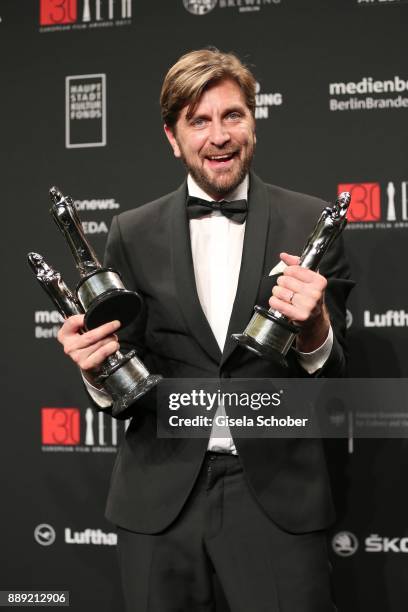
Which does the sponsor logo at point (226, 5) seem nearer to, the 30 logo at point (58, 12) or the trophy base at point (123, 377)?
the 30 logo at point (58, 12)

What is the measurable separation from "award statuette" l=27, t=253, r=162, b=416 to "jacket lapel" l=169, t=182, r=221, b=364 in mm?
169

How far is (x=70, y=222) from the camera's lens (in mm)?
1510

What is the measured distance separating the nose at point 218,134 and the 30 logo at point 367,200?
82 centimetres

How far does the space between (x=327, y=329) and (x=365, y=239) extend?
37.4 inches

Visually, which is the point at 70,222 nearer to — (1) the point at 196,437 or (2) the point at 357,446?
(1) the point at 196,437

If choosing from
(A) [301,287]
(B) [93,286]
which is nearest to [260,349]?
(A) [301,287]

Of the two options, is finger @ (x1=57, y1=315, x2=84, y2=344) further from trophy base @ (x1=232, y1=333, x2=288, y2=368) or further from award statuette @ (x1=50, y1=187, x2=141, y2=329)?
trophy base @ (x1=232, y1=333, x2=288, y2=368)

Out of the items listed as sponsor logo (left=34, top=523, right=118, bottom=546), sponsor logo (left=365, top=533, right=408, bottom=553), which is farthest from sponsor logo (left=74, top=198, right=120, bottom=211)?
sponsor logo (left=365, top=533, right=408, bottom=553)

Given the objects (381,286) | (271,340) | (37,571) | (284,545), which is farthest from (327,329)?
(37,571)

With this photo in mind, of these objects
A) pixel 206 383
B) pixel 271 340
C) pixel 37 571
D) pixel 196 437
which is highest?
pixel 271 340

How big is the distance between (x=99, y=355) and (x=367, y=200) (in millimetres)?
1236

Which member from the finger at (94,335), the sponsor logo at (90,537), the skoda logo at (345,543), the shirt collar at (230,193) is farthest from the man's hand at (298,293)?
the sponsor logo at (90,537)

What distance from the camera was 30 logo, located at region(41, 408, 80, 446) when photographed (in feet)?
8.55

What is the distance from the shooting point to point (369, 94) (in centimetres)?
235
